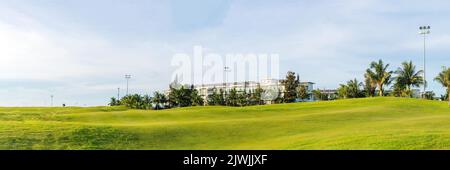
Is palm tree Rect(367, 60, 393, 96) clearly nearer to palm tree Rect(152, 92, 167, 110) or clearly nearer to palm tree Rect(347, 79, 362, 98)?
palm tree Rect(347, 79, 362, 98)

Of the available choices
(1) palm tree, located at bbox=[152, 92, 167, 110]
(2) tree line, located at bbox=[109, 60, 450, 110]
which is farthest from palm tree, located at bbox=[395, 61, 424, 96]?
(1) palm tree, located at bbox=[152, 92, 167, 110]

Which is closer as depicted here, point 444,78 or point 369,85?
point 444,78

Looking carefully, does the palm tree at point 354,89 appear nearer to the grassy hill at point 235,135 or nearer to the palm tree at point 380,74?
the palm tree at point 380,74

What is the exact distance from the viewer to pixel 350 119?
3991cm

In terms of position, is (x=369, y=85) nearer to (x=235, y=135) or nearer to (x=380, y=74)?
(x=380, y=74)

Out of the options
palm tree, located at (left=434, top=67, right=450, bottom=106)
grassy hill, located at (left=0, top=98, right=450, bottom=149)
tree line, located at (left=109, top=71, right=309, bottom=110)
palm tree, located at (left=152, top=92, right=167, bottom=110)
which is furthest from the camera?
palm tree, located at (left=152, top=92, right=167, bottom=110)

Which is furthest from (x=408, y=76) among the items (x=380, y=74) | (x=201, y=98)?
(x=201, y=98)

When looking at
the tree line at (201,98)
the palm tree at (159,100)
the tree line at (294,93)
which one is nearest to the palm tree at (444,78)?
the tree line at (294,93)

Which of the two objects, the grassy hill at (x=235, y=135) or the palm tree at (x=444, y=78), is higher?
the palm tree at (x=444, y=78)

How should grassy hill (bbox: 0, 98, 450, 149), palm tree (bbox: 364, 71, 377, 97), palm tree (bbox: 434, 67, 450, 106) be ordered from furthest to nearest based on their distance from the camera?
palm tree (bbox: 364, 71, 377, 97)
palm tree (bbox: 434, 67, 450, 106)
grassy hill (bbox: 0, 98, 450, 149)

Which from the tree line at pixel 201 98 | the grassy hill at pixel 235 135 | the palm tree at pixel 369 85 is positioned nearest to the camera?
the grassy hill at pixel 235 135

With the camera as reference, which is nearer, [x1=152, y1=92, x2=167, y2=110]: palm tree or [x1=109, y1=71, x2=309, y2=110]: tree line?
[x1=109, y1=71, x2=309, y2=110]: tree line
